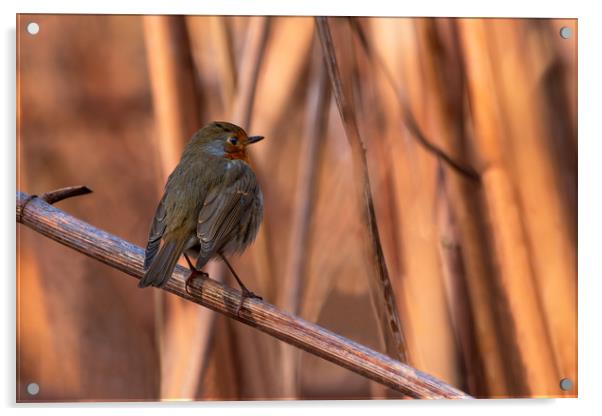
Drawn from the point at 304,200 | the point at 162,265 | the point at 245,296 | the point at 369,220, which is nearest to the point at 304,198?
the point at 304,200

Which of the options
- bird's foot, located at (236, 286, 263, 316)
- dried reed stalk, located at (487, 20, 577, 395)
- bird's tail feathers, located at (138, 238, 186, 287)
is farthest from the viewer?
dried reed stalk, located at (487, 20, 577, 395)

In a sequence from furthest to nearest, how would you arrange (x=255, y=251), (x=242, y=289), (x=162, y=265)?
(x=255, y=251)
(x=242, y=289)
(x=162, y=265)

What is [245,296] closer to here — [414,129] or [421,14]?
[414,129]

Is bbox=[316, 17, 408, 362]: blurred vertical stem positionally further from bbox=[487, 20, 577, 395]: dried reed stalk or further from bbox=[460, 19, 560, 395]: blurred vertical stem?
bbox=[487, 20, 577, 395]: dried reed stalk

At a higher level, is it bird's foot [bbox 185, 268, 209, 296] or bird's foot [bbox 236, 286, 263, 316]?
bird's foot [bbox 185, 268, 209, 296]

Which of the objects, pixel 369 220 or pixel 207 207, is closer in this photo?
pixel 207 207

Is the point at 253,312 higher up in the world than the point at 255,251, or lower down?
lower down

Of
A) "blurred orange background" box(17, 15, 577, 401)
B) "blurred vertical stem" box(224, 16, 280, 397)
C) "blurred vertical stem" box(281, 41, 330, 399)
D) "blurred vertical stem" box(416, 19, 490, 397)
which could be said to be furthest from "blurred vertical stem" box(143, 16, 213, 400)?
"blurred vertical stem" box(416, 19, 490, 397)
